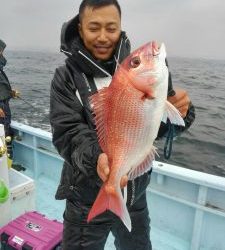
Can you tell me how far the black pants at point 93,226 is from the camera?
223cm

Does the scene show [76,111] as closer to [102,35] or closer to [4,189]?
[102,35]

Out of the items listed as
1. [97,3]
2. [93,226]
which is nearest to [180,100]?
[97,3]

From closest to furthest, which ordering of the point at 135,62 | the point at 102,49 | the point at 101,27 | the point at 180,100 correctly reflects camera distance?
1. the point at 135,62
2. the point at 180,100
3. the point at 101,27
4. the point at 102,49

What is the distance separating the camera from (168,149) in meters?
2.21

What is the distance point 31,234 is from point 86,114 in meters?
1.43

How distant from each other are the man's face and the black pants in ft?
3.50

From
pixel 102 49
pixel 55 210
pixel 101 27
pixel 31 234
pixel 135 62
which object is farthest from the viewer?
pixel 55 210

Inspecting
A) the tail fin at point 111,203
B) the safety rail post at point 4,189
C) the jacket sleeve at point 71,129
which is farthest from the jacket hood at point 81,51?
the safety rail post at point 4,189

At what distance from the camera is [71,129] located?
2010mm

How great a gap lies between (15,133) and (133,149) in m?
4.57

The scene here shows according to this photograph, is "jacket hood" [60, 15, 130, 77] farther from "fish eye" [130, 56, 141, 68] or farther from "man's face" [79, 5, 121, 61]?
"fish eye" [130, 56, 141, 68]

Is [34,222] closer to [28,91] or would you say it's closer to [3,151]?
[3,151]

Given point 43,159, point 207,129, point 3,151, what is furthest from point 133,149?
point 207,129

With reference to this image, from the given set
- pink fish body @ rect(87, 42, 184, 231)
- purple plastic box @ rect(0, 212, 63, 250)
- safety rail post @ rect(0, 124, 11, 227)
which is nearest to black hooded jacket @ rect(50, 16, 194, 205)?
pink fish body @ rect(87, 42, 184, 231)
